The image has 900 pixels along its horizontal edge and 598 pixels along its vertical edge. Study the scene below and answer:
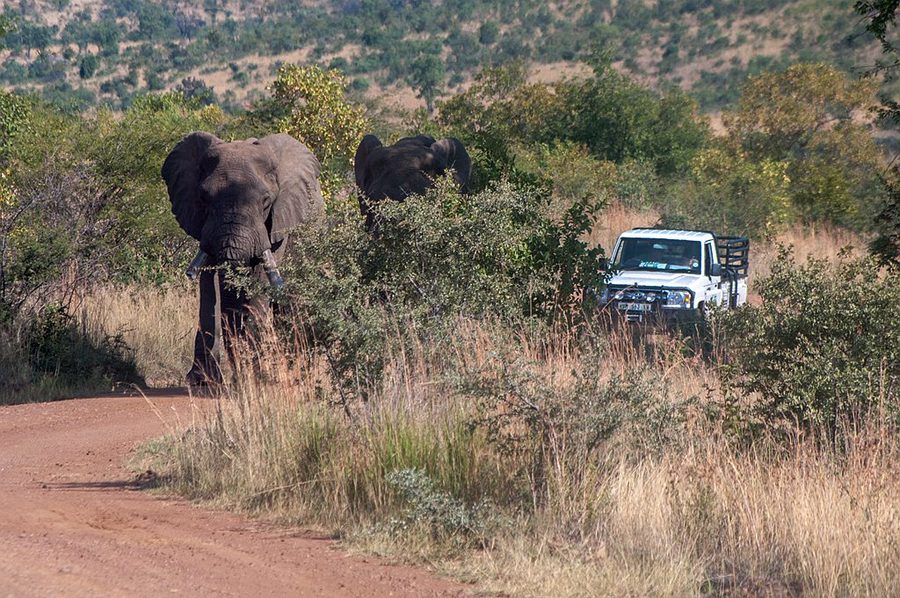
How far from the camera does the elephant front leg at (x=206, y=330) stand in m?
13.9

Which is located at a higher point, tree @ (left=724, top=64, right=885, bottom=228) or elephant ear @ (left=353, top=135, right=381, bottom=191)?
tree @ (left=724, top=64, right=885, bottom=228)

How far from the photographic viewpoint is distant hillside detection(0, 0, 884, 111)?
2672 inches

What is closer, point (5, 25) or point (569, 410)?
point (569, 410)

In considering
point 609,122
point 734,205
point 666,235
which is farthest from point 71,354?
point 609,122

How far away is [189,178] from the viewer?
48.7ft

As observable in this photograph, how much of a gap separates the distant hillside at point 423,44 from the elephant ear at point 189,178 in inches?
1829

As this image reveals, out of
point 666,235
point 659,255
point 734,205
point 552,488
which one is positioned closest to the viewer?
point 552,488

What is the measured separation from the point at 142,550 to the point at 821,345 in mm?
4714

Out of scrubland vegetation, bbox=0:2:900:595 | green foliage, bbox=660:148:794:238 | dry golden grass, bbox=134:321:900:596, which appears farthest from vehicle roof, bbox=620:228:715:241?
dry golden grass, bbox=134:321:900:596

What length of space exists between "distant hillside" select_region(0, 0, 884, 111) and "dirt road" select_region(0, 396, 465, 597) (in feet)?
174

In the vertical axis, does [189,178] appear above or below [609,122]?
below

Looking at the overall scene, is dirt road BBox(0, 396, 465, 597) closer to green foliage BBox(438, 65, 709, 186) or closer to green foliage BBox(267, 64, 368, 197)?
green foliage BBox(267, 64, 368, 197)

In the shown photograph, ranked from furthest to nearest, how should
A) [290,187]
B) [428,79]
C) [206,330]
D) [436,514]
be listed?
1. [428,79]
2. [290,187]
3. [206,330]
4. [436,514]

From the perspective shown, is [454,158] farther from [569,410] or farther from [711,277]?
[569,410]
